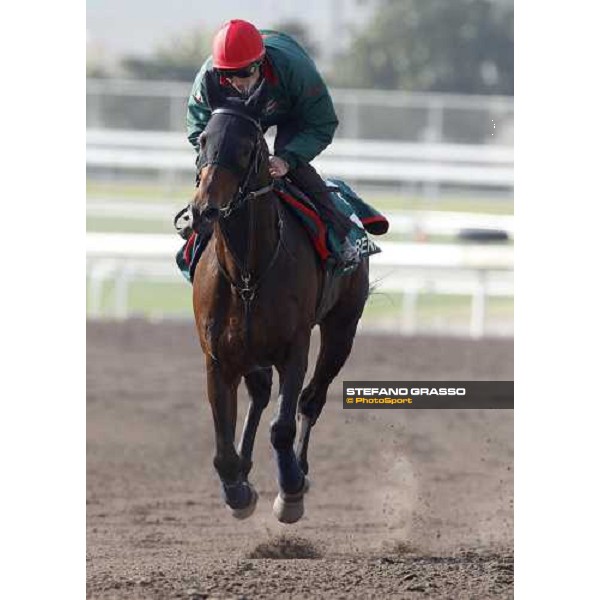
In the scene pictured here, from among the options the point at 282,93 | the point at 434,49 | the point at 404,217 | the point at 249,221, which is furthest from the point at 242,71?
the point at 434,49

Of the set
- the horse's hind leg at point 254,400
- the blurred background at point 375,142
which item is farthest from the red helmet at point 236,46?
the blurred background at point 375,142

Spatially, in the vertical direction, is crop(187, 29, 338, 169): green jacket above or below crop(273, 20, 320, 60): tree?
below

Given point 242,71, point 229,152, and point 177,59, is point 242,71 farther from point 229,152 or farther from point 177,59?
point 177,59

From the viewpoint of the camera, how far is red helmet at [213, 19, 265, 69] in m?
5.27

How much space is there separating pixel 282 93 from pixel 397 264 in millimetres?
6946

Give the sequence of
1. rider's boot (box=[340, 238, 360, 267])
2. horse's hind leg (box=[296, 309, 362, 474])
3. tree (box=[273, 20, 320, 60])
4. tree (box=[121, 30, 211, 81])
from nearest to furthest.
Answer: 1. rider's boot (box=[340, 238, 360, 267])
2. horse's hind leg (box=[296, 309, 362, 474])
3. tree (box=[121, 30, 211, 81])
4. tree (box=[273, 20, 320, 60])

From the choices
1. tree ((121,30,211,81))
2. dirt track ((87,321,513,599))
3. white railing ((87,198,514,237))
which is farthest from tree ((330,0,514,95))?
dirt track ((87,321,513,599))

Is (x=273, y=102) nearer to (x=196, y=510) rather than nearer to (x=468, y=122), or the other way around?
(x=196, y=510)

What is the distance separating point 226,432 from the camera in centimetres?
567

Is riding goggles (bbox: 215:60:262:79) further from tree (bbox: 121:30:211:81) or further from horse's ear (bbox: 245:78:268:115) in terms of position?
tree (bbox: 121:30:211:81)

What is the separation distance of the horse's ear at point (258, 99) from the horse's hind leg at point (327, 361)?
155 centimetres

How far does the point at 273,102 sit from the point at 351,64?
570 inches

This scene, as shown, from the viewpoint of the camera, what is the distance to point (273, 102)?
18.3 feet
